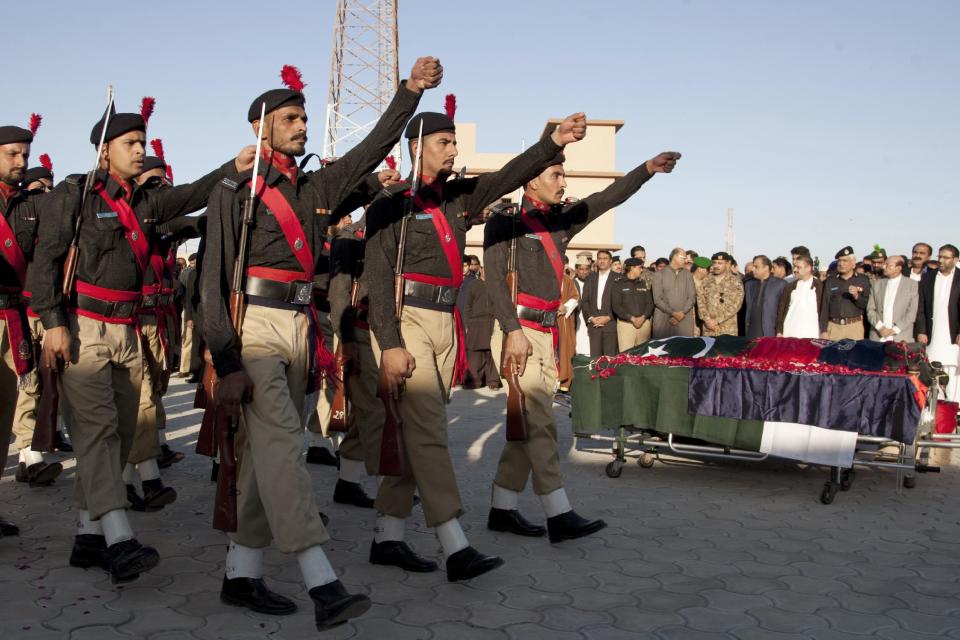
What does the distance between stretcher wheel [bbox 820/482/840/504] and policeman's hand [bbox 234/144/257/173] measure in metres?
4.86

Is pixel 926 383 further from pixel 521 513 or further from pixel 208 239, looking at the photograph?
pixel 208 239

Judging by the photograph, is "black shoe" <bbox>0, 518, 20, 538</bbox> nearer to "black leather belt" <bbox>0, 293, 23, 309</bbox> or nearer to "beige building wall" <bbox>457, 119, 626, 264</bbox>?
"black leather belt" <bbox>0, 293, 23, 309</bbox>

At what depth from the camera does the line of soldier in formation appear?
4.19 metres

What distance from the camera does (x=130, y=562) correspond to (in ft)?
14.9

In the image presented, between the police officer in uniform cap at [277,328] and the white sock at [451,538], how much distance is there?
82 cm

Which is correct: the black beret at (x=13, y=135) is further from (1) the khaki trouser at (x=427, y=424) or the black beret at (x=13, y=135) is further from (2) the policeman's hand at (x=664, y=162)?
(2) the policeman's hand at (x=664, y=162)

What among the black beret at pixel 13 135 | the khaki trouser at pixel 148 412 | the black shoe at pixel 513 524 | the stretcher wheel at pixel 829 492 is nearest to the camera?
the black shoe at pixel 513 524

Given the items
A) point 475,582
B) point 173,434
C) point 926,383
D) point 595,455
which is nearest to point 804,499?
point 926,383

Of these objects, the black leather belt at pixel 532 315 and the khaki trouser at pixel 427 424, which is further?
the black leather belt at pixel 532 315

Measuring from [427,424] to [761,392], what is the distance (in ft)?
12.3

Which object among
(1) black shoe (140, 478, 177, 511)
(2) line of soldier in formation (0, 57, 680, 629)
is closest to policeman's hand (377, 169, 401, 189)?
(2) line of soldier in formation (0, 57, 680, 629)

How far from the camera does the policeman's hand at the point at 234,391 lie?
13.2 ft

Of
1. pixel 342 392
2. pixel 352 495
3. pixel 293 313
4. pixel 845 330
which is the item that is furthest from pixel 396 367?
pixel 845 330

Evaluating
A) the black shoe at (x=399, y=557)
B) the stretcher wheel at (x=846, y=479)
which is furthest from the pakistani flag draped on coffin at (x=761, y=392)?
the black shoe at (x=399, y=557)
